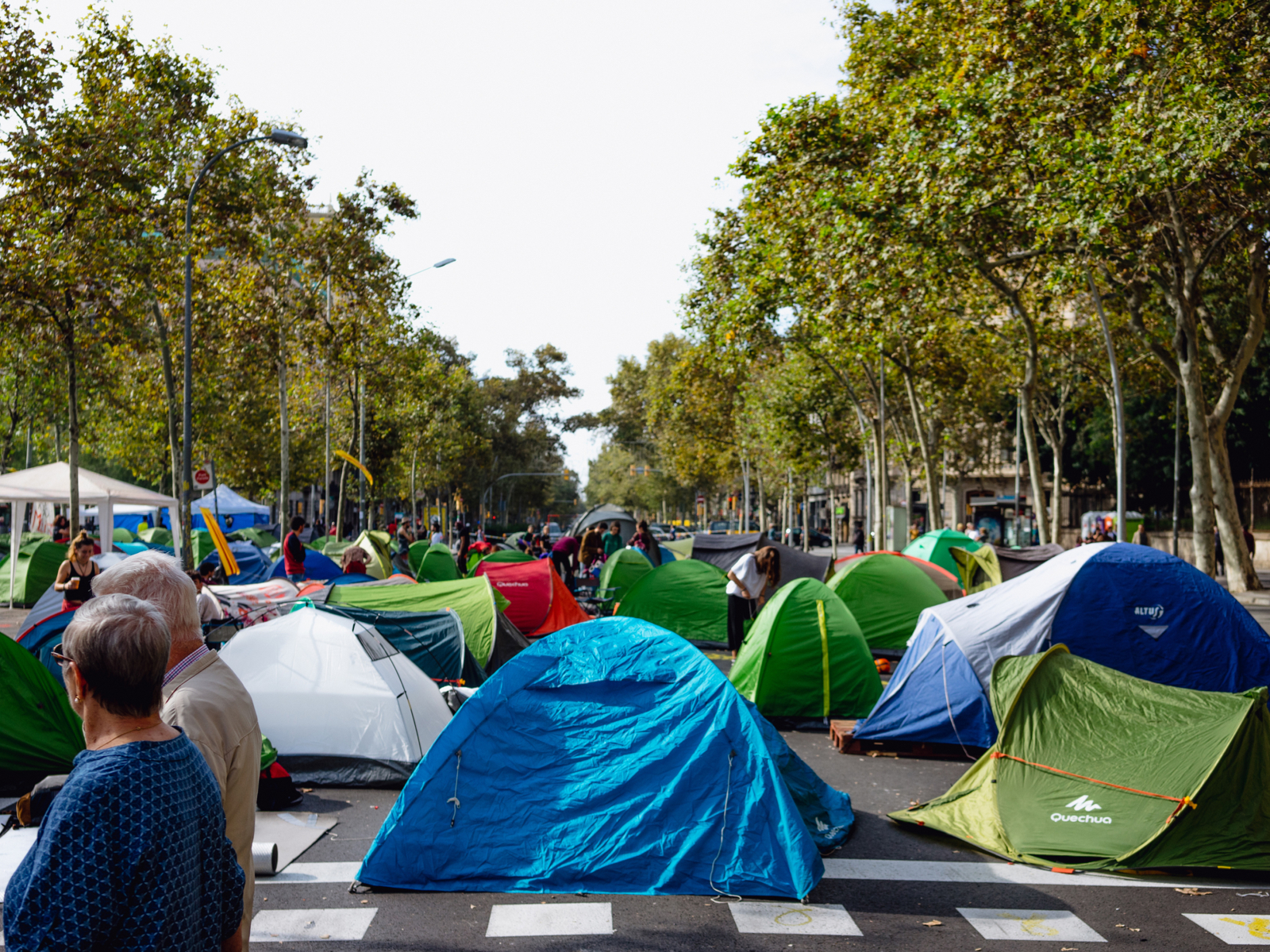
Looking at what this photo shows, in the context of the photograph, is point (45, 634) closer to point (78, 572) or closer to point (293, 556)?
point (78, 572)

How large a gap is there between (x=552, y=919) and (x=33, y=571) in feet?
64.5

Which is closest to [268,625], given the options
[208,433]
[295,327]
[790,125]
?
[790,125]

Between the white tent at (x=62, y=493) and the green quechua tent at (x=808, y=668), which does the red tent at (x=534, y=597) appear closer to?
the green quechua tent at (x=808, y=668)

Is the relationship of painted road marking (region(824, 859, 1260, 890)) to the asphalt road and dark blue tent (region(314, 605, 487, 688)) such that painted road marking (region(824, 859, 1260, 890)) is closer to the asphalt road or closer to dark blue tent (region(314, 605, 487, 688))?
the asphalt road

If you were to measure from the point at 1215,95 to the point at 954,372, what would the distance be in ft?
60.9

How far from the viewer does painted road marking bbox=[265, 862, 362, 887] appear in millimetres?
5879

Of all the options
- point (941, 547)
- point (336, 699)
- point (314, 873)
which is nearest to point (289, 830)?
point (314, 873)

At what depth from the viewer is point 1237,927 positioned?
211 inches

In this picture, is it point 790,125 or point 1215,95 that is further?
point 790,125

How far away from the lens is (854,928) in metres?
5.29

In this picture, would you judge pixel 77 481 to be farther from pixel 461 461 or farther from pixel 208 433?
pixel 461 461

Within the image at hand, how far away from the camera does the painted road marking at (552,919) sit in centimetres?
520

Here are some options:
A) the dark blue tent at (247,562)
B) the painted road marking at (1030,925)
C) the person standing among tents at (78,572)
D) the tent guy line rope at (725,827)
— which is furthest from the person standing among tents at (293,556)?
the painted road marking at (1030,925)

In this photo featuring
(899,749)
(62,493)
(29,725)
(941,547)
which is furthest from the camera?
(941,547)
